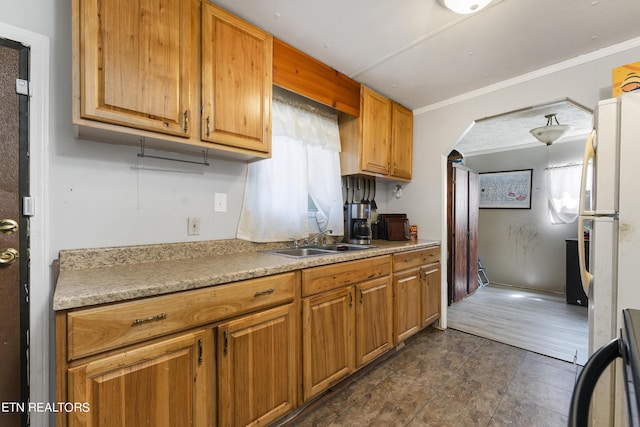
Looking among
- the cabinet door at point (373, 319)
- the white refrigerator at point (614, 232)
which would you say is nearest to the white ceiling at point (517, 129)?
the white refrigerator at point (614, 232)

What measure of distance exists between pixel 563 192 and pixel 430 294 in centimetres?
307

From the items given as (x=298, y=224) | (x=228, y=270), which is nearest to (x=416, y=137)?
(x=298, y=224)

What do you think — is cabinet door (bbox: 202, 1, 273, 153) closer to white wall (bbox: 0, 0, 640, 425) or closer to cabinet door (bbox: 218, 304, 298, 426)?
white wall (bbox: 0, 0, 640, 425)

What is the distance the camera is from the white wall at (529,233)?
4.12 m

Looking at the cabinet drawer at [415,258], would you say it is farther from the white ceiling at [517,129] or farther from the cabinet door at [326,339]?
the white ceiling at [517,129]

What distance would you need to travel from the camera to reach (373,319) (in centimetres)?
200

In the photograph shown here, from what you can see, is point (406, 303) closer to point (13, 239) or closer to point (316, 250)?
point (316, 250)

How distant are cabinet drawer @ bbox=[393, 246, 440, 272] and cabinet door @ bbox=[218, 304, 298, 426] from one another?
108cm

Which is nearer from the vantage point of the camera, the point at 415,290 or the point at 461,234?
the point at 415,290

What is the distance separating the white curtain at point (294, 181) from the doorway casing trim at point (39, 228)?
3.13ft

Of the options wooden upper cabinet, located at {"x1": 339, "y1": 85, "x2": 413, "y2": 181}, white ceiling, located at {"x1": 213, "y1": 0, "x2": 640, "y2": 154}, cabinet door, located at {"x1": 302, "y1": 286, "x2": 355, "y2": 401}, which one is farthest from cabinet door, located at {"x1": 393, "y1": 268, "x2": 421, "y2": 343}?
white ceiling, located at {"x1": 213, "y1": 0, "x2": 640, "y2": 154}

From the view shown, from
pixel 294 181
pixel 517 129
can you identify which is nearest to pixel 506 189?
pixel 517 129

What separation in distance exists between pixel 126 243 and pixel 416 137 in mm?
2769

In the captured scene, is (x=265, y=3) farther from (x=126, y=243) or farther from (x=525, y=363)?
(x=525, y=363)
